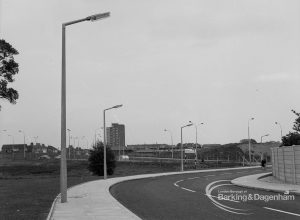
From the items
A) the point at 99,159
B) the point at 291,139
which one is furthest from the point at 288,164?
the point at 99,159

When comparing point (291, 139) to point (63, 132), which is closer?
point (63, 132)

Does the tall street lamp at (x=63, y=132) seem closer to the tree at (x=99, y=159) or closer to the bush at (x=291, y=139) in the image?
the bush at (x=291, y=139)

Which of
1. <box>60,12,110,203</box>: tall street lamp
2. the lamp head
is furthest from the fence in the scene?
the lamp head

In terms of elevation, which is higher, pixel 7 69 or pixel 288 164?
pixel 7 69

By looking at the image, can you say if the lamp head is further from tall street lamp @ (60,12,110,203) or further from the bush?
the bush

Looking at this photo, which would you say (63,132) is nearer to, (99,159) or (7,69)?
(7,69)

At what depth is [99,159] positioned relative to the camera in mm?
57438

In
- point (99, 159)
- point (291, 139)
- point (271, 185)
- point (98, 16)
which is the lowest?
point (271, 185)

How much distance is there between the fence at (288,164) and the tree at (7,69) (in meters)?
19.1

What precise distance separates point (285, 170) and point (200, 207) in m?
17.0

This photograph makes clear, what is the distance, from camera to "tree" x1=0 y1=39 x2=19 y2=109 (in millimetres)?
34094

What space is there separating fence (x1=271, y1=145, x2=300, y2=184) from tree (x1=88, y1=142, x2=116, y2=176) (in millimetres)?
25366

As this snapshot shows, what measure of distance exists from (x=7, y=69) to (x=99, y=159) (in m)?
24.9

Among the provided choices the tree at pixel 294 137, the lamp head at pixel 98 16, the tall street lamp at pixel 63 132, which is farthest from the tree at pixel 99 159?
the lamp head at pixel 98 16
